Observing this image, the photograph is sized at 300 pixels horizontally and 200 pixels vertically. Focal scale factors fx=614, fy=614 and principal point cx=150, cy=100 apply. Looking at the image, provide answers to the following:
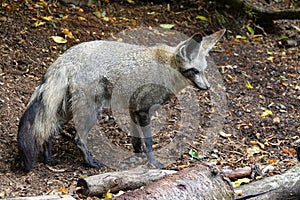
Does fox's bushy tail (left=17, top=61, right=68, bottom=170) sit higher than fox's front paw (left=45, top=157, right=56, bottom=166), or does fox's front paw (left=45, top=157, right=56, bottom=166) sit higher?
fox's bushy tail (left=17, top=61, right=68, bottom=170)

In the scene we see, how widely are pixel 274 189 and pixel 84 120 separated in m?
1.95

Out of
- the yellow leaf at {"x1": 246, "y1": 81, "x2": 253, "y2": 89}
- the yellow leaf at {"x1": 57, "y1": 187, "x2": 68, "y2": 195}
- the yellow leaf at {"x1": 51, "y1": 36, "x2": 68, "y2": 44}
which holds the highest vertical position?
the yellow leaf at {"x1": 51, "y1": 36, "x2": 68, "y2": 44}

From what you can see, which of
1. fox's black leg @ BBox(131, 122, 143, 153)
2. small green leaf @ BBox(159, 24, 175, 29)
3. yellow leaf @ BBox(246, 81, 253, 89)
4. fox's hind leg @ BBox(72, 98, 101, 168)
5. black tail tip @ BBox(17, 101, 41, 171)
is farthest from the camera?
small green leaf @ BBox(159, 24, 175, 29)

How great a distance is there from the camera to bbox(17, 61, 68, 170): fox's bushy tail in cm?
578

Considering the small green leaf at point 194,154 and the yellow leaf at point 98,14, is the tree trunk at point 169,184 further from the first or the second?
the yellow leaf at point 98,14

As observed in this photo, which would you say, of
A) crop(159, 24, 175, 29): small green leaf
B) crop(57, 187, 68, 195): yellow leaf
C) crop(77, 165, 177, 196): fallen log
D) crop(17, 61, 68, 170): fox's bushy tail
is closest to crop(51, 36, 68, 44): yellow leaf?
crop(159, 24, 175, 29): small green leaf

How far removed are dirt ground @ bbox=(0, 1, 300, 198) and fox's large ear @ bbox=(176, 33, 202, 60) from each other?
1122 mm

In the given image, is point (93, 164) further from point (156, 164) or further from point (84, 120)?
point (156, 164)

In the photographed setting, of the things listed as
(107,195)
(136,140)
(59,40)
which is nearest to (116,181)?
(107,195)

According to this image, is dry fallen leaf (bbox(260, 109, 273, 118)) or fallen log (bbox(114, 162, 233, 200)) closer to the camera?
fallen log (bbox(114, 162, 233, 200))

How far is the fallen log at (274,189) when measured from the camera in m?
5.00

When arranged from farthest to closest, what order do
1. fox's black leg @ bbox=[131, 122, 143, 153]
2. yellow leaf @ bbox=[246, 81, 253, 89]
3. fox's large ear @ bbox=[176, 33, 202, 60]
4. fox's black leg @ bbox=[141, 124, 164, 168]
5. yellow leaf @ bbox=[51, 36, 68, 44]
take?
yellow leaf @ bbox=[246, 81, 253, 89] → yellow leaf @ bbox=[51, 36, 68, 44] → fox's black leg @ bbox=[131, 122, 143, 153] → fox's black leg @ bbox=[141, 124, 164, 168] → fox's large ear @ bbox=[176, 33, 202, 60]

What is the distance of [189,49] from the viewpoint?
604 centimetres

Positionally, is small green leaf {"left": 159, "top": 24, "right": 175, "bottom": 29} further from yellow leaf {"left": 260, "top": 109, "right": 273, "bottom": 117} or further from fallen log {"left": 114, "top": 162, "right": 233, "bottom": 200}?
fallen log {"left": 114, "top": 162, "right": 233, "bottom": 200}
